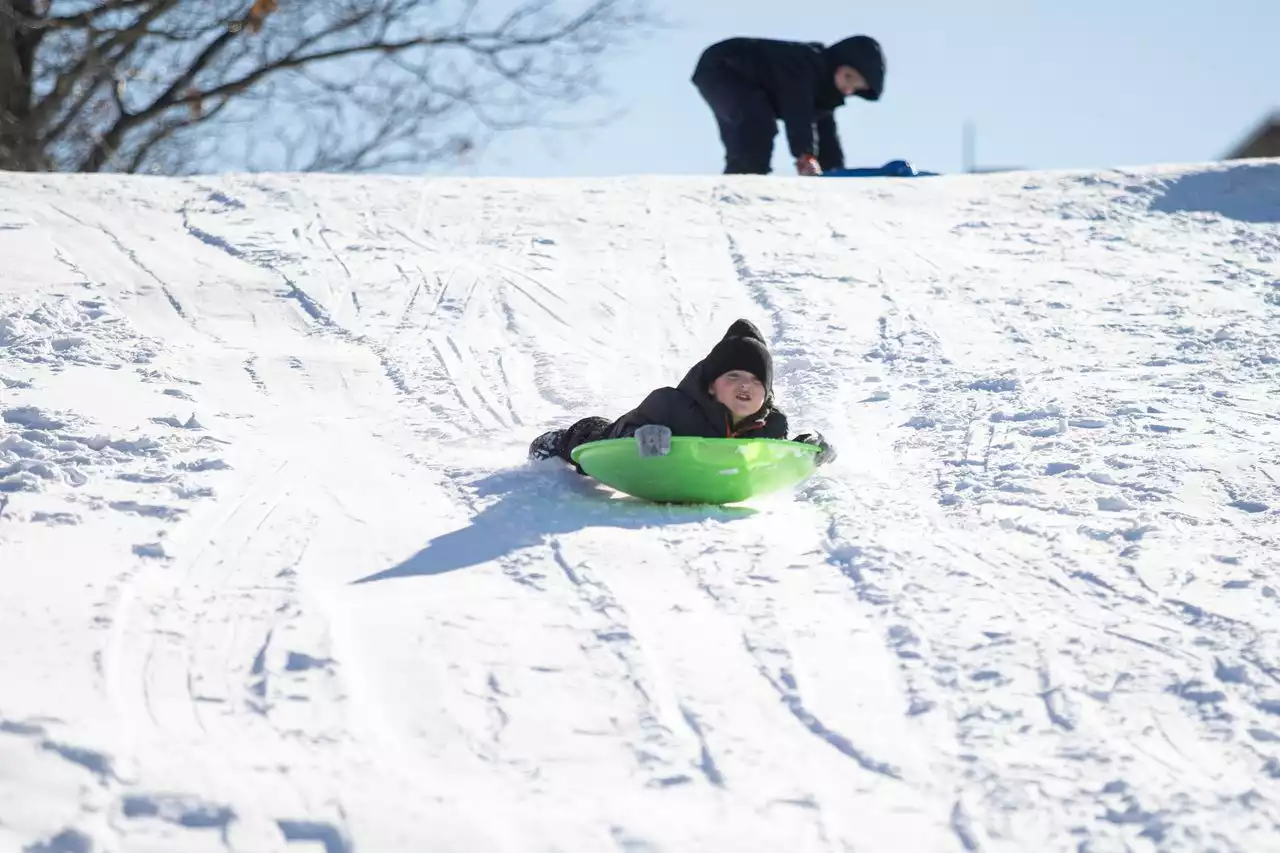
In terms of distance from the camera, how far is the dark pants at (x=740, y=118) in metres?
9.20

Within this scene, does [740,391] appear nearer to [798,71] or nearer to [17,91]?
[798,71]

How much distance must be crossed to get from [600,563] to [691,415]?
0.80m

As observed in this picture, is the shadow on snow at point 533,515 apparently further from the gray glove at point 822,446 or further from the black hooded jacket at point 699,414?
the gray glove at point 822,446

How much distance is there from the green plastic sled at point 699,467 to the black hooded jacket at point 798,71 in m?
5.43

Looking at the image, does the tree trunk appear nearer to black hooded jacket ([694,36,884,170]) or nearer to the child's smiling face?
black hooded jacket ([694,36,884,170])

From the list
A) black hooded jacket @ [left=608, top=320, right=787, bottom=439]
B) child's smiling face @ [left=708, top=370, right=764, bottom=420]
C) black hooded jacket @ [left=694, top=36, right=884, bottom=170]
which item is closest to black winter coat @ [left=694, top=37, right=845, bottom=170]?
black hooded jacket @ [left=694, top=36, right=884, bottom=170]

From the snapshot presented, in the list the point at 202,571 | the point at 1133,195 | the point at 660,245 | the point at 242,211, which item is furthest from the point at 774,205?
the point at 202,571

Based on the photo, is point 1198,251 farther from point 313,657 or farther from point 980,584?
point 313,657

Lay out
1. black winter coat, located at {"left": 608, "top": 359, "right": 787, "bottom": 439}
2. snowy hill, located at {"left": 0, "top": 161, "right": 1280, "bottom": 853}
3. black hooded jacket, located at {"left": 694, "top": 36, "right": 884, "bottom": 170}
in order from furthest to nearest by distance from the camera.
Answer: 1. black hooded jacket, located at {"left": 694, "top": 36, "right": 884, "bottom": 170}
2. black winter coat, located at {"left": 608, "top": 359, "right": 787, "bottom": 439}
3. snowy hill, located at {"left": 0, "top": 161, "right": 1280, "bottom": 853}

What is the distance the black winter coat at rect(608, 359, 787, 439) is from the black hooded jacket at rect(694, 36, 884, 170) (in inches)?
205

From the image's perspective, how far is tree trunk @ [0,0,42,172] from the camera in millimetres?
13547

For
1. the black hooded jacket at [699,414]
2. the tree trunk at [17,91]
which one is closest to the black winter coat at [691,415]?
the black hooded jacket at [699,414]

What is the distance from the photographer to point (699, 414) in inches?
159

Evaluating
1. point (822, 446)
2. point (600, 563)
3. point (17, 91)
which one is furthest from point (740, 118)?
point (17, 91)
